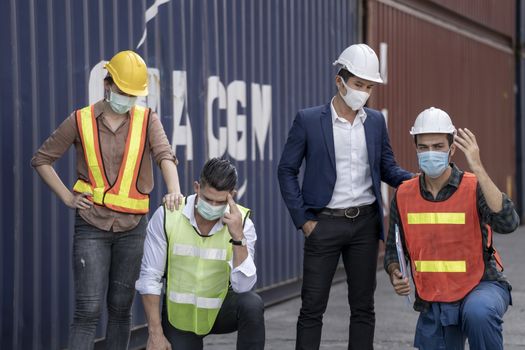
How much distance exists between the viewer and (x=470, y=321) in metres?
5.00

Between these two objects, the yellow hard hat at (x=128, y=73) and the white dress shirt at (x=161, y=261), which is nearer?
the white dress shirt at (x=161, y=261)

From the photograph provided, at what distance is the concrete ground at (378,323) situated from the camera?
7617 millimetres

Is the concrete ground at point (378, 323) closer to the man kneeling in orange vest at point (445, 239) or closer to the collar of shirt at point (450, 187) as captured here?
the man kneeling in orange vest at point (445, 239)

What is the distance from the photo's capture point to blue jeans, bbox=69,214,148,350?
5539 millimetres

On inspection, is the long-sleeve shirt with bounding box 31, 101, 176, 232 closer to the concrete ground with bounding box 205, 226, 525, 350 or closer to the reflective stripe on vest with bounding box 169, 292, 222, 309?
the reflective stripe on vest with bounding box 169, 292, 222, 309

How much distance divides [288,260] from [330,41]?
2.26 metres

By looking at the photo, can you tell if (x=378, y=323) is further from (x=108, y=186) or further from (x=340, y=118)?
(x=108, y=186)

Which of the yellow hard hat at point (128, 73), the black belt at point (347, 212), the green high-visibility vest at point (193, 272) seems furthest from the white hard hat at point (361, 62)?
the green high-visibility vest at point (193, 272)

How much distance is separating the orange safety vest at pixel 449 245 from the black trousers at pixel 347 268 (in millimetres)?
854

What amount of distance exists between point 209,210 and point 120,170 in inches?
32.0

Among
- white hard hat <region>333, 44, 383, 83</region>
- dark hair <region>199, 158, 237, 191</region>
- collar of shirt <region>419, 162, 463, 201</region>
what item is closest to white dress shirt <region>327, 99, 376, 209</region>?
white hard hat <region>333, 44, 383, 83</region>

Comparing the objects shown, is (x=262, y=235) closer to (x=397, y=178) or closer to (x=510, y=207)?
(x=397, y=178)

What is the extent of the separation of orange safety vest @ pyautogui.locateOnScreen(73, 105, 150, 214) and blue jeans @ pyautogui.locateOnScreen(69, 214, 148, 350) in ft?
0.45

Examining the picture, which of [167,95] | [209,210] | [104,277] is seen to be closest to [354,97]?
[209,210]
